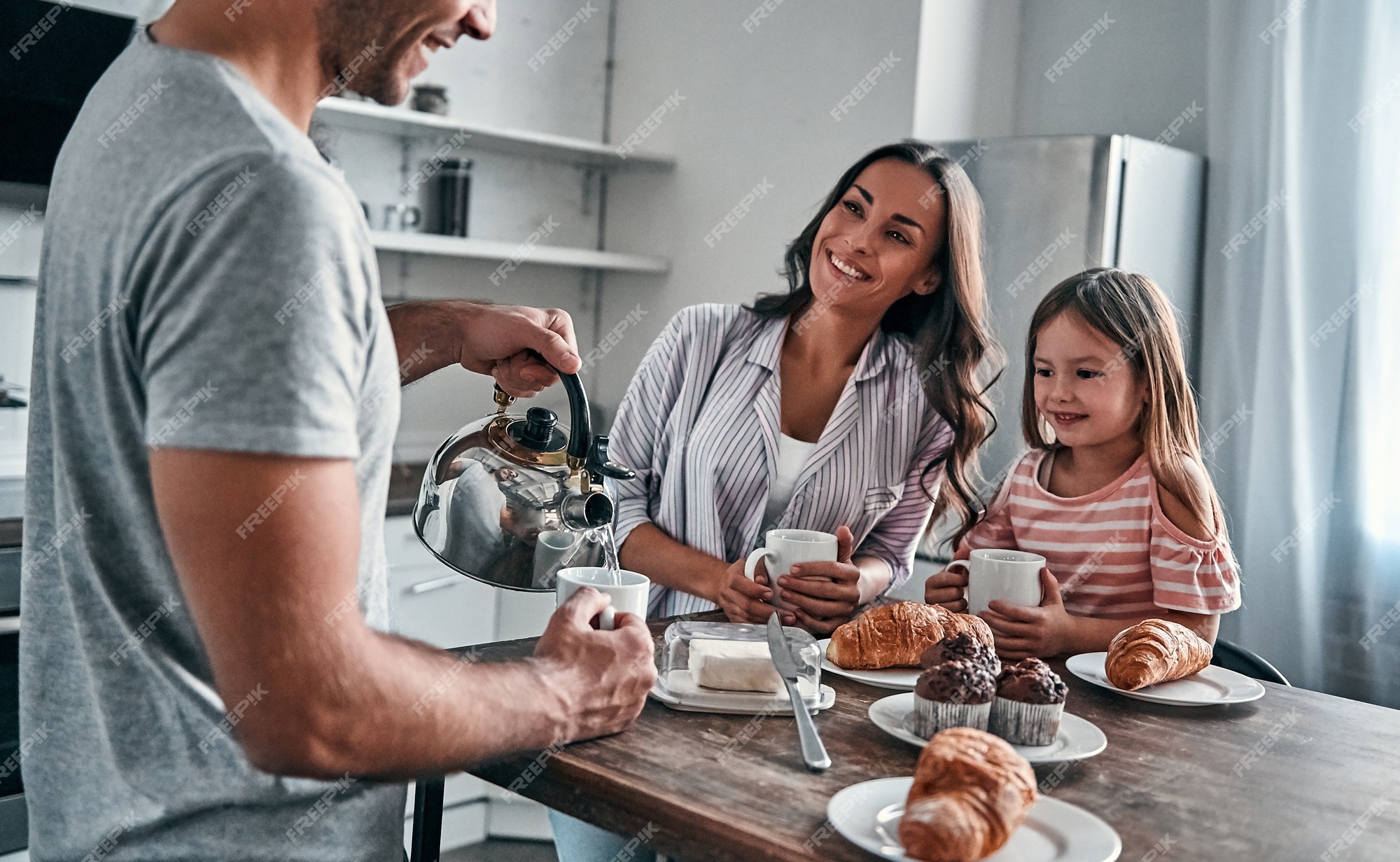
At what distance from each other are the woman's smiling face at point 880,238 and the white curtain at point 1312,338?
142cm

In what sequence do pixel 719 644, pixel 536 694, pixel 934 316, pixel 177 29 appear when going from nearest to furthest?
1. pixel 177 29
2. pixel 536 694
3. pixel 719 644
4. pixel 934 316

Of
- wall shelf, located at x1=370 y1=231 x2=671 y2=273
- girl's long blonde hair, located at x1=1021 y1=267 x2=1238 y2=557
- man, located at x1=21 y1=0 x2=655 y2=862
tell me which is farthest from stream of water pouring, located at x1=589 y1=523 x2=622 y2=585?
wall shelf, located at x1=370 y1=231 x2=671 y2=273

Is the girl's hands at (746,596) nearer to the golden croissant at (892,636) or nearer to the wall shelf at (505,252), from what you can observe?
the golden croissant at (892,636)

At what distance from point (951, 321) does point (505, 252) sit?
1.78m

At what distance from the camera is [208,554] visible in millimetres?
647

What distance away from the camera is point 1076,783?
95 centimetres

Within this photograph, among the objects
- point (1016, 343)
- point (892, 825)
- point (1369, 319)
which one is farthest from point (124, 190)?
point (1369, 319)

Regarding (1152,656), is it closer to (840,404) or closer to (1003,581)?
(1003,581)

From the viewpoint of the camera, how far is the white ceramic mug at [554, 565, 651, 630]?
1.07 metres

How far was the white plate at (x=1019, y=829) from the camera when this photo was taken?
0.79m

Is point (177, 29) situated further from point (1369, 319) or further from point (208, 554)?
point (1369, 319)

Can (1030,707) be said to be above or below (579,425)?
below

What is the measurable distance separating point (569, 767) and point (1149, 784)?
1.55ft

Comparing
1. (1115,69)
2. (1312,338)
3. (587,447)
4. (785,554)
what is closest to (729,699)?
(587,447)
